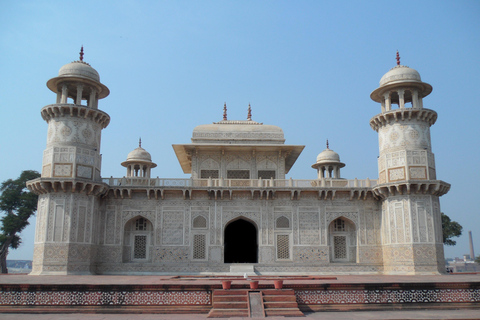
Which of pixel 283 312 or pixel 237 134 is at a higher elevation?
pixel 237 134

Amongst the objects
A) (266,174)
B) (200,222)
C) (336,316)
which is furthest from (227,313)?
(266,174)

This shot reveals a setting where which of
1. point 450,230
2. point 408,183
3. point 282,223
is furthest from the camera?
point 450,230

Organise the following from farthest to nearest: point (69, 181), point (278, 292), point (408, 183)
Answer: point (408, 183) → point (69, 181) → point (278, 292)

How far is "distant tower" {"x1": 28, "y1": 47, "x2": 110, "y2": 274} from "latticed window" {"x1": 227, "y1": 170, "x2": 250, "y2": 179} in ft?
22.3

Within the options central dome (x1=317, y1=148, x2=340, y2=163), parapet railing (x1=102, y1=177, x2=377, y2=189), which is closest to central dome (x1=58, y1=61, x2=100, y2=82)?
parapet railing (x1=102, y1=177, x2=377, y2=189)

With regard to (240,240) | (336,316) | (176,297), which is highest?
(240,240)

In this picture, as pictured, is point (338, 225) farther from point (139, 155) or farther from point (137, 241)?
point (139, 155)

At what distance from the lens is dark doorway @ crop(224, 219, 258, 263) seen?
24.8m

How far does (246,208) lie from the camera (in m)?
21.8

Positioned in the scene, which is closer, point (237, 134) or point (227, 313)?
point (227, 313)

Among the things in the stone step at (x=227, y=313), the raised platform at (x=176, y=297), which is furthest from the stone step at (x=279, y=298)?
the stone step at (x=227, y=313)

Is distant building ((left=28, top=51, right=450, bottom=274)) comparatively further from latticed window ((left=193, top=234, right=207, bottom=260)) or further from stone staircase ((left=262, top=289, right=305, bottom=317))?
stone staircase ((left=262, top=289, right=305, bottom=317))

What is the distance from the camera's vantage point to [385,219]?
21.1 m

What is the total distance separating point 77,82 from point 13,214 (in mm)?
17056
